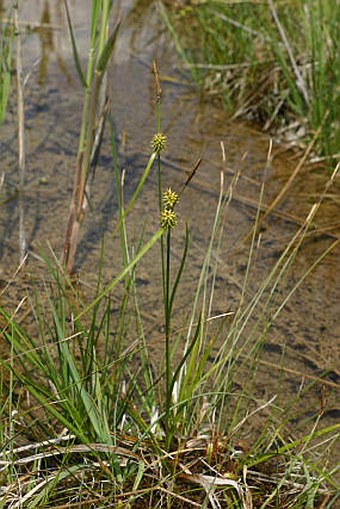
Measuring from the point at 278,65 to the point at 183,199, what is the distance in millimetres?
617

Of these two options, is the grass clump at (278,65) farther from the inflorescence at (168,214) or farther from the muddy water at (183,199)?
the inflorescence at (168,214)

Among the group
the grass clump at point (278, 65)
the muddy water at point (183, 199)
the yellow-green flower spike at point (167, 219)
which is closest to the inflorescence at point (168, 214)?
the yellow-green flower spike at point (167, 219)

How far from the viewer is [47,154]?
7.19 feet

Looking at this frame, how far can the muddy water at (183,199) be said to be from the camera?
5.13ft

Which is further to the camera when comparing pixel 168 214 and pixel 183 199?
pixel 183 199

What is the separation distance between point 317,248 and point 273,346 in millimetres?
424

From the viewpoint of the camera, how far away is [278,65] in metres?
2.35

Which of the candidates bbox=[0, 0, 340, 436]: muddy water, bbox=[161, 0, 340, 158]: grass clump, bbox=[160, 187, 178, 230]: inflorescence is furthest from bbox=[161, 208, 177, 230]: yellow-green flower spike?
bbox=[161, 0, 340, 158]: grass clump

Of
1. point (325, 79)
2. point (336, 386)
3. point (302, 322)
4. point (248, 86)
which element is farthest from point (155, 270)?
point (248, 86)

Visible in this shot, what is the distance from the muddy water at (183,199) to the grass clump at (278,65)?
0.08 meters

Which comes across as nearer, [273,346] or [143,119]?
[273,346]

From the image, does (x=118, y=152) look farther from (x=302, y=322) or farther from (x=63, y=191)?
(x=302, y=322)

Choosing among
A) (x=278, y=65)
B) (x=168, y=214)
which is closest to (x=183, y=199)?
(x=278, y=65)

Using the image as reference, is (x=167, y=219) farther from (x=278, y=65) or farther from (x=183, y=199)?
(x=278, y=65)
